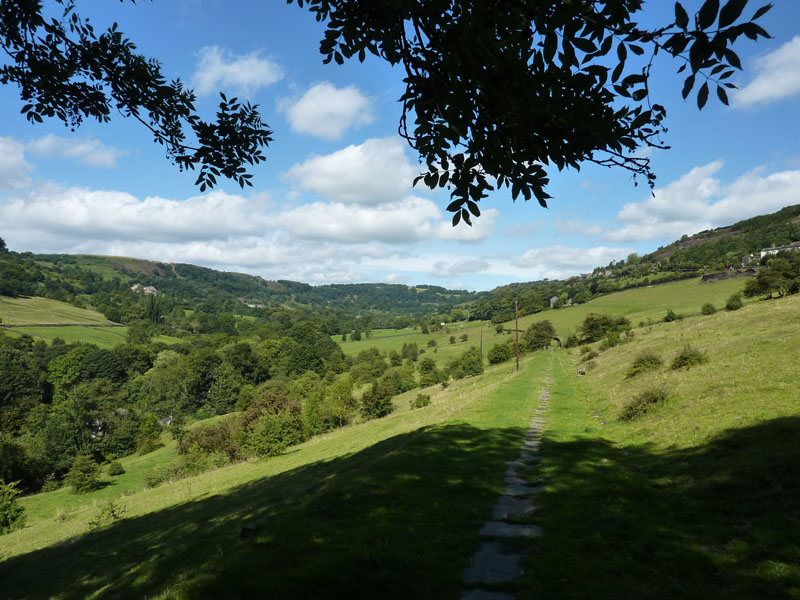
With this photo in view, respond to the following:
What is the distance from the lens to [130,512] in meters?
25.9

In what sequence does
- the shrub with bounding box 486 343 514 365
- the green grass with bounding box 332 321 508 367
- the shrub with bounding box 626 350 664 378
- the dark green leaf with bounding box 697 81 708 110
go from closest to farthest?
the dark green leaf with bounding box 697 81 708 110, the shrub with bounding box 626 350 664 378, the shrub with bounding box 486 343 514 365, the green grass with bounding box 332 321 508 367

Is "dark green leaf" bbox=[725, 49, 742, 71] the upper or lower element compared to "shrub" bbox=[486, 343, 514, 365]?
upper

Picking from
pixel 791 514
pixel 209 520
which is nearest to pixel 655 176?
pixel 791 514

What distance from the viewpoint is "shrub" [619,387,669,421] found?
18.0 metres

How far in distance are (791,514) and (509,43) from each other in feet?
30.8

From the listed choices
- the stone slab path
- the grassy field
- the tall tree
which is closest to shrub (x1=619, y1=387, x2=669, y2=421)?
the stone slab path

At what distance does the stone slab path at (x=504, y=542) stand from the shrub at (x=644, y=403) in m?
9.10

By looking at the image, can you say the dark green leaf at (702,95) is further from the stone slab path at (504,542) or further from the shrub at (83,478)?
the shrub at (83,478)

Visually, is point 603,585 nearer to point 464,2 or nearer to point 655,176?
point 655,176

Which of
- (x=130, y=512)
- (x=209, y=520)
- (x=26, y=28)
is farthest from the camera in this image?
(x=130, y=512)

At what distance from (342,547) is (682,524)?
21.7ft

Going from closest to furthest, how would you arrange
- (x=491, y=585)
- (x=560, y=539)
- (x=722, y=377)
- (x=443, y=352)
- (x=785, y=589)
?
(x=785, y=589) < (x=491, y=585) < (x=560, y=539) < (x=722, y=377) < (x=443, y=352)

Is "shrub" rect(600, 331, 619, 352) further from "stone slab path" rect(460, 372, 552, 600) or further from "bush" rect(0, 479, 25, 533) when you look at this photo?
"bush" rect(0, 479, 25, 533)

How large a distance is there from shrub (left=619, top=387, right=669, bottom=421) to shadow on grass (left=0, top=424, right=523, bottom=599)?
6.58 meters
